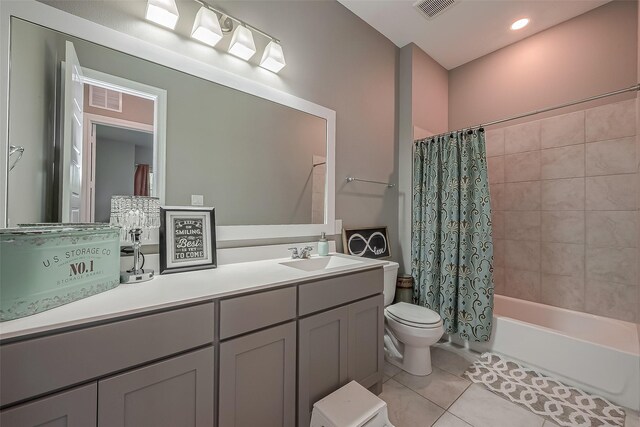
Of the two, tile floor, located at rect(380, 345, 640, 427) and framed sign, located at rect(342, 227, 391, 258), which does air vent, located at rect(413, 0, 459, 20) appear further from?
tile floor, located at rect(380, 345, 640, 427)

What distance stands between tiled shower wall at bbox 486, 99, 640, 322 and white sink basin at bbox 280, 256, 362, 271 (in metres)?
1.87

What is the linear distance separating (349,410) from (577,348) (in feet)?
5.14

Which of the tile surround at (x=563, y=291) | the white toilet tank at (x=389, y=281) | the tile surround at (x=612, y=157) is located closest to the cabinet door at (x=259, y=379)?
the white toilet tank at (x=389, y=281)

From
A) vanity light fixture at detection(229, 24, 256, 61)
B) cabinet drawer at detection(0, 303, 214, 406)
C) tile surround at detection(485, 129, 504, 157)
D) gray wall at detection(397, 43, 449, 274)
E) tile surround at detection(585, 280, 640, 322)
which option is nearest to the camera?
cabinet drawer at detection(0, 303, 214, 406)

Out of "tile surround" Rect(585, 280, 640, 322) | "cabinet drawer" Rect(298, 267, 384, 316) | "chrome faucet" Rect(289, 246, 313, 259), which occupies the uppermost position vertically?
"chrome faucet" Rect(289, 246, 313, 259)

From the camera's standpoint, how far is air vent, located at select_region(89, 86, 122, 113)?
3.59ft

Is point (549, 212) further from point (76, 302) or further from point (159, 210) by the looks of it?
point (76, 302)

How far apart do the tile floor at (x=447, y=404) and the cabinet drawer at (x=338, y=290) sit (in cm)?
68

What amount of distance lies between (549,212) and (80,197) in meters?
3.28

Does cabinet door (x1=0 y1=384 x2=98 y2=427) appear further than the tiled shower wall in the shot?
No

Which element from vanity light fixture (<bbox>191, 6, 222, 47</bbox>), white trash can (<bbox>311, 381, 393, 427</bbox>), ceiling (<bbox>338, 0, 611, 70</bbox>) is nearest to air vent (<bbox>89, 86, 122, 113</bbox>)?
vanity light fixture (<bbox>191, 6, 222, 47</bbox>)

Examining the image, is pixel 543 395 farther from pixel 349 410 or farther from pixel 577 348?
pixel 349 410

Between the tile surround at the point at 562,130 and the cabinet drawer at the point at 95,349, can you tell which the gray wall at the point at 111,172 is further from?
the tile surround at the point at 562,130

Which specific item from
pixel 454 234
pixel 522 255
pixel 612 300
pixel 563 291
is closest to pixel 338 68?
pixel 454 234
